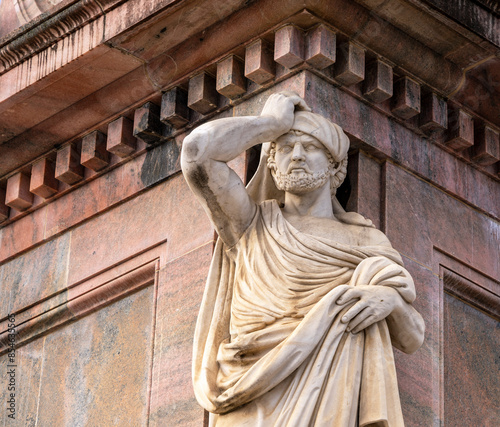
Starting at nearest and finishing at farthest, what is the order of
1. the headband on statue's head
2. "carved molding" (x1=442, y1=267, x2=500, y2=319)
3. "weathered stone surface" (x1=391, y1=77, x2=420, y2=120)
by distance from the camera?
the headband on statue's head < "weathered stone surface" (x1=391, y1=77, x2=420, y2=120) < "carved molding" (x1=442, y1=267, x2=500, y2=319)

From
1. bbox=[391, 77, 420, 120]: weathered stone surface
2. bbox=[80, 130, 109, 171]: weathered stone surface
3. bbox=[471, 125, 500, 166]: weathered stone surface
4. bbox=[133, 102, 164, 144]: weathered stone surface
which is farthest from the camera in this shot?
bbox=[80, 130, 109, 171]: weathered stone surface

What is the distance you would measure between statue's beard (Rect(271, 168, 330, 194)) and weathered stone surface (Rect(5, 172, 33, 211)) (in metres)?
3.25

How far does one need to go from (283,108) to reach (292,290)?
1.27 meters

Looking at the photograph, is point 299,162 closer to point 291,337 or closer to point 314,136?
point 314,136

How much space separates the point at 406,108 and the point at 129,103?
6.98ft

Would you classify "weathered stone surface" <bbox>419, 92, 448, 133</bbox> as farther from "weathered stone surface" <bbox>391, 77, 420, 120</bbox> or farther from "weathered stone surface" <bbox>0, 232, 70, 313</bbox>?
"weathered stone surface" <bbox>0, 232, 70, 313</bbox>

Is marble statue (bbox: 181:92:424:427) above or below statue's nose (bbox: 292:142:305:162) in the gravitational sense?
below

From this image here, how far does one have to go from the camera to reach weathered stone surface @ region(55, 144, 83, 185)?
15.5 metres

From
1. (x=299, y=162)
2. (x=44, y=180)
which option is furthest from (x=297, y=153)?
(x=44, y=180)

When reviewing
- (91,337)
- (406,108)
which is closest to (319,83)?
(406,108)

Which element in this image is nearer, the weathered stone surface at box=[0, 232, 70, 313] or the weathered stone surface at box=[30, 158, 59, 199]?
the weathered stone surface at box=[0, 232, 70, 313]

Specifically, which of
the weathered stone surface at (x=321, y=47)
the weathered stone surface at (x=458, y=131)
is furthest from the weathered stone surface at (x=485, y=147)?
the weathered stone surface at (x=321, y=47)

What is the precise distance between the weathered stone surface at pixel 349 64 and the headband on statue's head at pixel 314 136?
2.22 feet

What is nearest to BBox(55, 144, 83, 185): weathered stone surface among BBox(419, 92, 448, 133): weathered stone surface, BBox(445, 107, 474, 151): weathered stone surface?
BBox(419, 92, 448, 133): weathered stone surface
